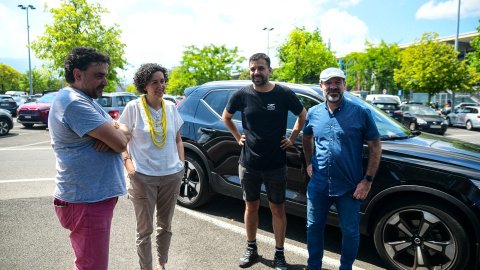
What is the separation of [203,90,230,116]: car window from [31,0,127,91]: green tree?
21.0m

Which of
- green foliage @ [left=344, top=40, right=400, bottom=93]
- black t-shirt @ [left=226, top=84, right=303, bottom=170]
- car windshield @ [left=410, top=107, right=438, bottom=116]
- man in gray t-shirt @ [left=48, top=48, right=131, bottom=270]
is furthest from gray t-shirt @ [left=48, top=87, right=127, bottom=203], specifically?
green foliage @ [left=344, top=40, right=400, bottom=93]

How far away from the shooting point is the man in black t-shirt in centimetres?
300

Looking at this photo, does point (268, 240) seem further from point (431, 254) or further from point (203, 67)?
point (203, 67)

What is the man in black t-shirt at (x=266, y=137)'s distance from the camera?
3.00m

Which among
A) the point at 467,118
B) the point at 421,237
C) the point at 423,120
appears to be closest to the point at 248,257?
the point at 421,237

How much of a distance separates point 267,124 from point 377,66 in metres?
40.0

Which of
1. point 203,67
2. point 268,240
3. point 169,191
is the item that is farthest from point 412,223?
point 203,67

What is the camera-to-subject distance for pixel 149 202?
271 cm

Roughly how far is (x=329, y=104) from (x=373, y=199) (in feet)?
3.29

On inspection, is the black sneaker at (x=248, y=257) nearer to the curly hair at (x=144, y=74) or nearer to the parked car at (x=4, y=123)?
the curly hair at (x=144, y=74)

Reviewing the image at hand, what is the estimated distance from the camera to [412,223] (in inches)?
113

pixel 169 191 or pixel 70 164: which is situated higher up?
pixel 70 164

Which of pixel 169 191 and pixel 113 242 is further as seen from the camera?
pixel 113 242

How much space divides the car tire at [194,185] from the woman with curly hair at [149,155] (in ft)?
5.20
